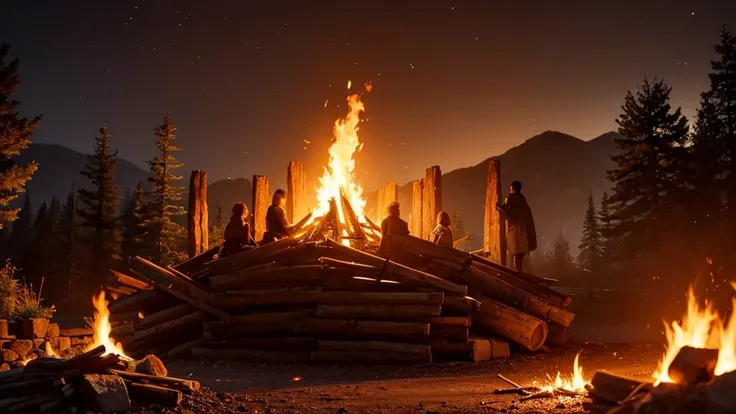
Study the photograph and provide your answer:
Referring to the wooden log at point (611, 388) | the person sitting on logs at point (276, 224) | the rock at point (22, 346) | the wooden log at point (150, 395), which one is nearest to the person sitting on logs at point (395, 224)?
the person sitting on logs at point (276, 224)

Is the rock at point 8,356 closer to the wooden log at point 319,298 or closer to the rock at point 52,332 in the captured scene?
the rock at point 52,332

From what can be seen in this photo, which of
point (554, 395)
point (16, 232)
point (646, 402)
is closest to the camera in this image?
point (646, 402)

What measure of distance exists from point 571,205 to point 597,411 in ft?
522

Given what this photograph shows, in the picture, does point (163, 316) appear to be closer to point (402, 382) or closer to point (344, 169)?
point (402, 382)

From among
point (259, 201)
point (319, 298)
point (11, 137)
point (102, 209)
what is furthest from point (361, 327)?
point (102, 209)

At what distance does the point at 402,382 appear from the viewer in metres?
9.37

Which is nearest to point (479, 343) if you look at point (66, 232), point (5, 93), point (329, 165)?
point (329, 165)

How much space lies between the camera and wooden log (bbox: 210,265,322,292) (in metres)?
11.9

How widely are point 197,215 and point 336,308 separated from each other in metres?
7.40

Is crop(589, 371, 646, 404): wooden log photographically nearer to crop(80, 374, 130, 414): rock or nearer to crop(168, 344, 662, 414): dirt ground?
crop(168, 344, 662, 414): dirt ground

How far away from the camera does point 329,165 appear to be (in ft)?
63.0

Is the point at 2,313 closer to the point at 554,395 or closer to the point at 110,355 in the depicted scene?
the point at 110,355

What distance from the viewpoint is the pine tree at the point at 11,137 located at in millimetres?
22375

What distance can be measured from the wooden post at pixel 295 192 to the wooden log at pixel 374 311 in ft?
27.8
